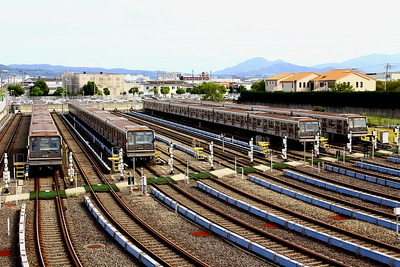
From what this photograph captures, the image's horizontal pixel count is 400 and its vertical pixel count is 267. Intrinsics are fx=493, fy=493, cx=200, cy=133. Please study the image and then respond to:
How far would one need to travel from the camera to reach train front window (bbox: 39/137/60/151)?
2703 centimetres

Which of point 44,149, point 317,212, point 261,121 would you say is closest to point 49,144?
point 44,149

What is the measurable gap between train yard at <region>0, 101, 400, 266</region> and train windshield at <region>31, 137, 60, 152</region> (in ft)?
0.40

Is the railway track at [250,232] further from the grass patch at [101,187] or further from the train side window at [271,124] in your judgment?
the train side window at [271,124]

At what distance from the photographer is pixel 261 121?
143 ft

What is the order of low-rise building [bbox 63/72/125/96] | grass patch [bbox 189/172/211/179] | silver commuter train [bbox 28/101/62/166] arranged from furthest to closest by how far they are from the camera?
low-rise building [bbox 63/72/125/96]
grass patch [bbox 189/172/211/179]
silver commuter train [bbox 28/101/62/166]

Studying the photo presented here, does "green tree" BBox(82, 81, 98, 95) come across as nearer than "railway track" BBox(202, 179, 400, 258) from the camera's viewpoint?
No

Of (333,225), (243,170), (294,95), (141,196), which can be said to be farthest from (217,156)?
(294,95)

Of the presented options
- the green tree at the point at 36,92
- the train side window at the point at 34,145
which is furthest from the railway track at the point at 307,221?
the green tree at the point at 36,92

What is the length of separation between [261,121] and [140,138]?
16278 mm

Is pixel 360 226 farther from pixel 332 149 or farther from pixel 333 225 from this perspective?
pixel 332 149

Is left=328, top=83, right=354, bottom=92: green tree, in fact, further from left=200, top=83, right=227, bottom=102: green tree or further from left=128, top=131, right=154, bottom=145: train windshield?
left=128, top=131, right=154, bottom=145: train windshield

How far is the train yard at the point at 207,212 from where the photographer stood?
15.3 metres

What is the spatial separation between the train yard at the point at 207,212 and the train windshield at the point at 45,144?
0.40 ft

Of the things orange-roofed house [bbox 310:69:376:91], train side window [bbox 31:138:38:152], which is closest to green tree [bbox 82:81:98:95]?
orange-roofed house [bbox 310:69:376:91]
